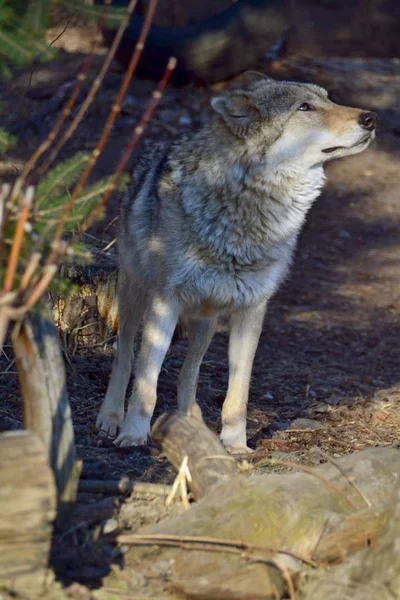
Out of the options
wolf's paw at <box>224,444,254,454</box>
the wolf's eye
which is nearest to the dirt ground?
wolf's paw at <box>224,444,254,454</box>

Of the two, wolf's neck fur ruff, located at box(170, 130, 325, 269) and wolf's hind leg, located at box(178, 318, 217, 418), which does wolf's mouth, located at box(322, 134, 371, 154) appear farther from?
wolf's hind leg, located at box(178, 318, 217, 418)

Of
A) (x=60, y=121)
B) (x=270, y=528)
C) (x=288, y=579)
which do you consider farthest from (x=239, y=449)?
(x=60, y=121)

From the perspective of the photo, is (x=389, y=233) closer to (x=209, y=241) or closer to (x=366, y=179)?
(x=366, y=179)

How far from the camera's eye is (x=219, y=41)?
13.5 metres

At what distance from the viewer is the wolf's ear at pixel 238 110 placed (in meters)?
5.68

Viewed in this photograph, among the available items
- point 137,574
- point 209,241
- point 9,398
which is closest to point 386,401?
point 209,241

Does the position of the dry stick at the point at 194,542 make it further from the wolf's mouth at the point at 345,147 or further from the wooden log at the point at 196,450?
the wolf's mouth at the point at 345,147

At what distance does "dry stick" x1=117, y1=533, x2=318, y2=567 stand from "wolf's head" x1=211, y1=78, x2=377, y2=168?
114 inches

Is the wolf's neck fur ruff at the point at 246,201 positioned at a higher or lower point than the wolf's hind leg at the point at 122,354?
higher

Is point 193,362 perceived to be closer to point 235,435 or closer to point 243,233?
point 235,435

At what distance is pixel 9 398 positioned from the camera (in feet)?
20.6

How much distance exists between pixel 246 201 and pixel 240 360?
1.03 metres

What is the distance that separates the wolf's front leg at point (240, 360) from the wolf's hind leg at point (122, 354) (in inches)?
30.7

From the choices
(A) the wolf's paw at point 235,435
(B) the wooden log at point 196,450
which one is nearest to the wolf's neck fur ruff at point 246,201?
(A) the wolf's paw at point 235,435
